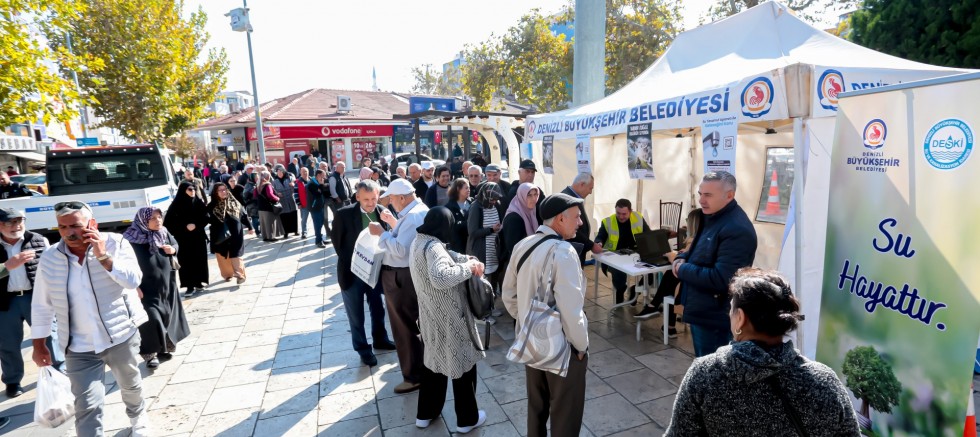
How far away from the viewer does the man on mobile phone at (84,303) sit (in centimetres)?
298

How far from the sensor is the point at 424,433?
11.5 ft

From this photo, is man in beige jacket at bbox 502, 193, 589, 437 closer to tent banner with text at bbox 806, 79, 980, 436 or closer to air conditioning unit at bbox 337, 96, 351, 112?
tent banner with text at bbox 806, 79, 980, 436

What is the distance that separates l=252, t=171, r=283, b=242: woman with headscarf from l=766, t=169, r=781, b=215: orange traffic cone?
29.1ft

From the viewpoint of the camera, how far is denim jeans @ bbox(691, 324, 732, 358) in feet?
10.2

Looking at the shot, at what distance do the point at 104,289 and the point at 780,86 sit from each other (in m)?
4.84

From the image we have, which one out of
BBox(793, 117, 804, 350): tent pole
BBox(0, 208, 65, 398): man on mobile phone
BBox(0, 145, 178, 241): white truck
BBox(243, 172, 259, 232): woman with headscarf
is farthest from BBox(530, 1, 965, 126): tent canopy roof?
BBox(0, 145, 178, 241): white truck

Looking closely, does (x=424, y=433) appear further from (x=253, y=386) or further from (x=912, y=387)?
(x=912, y=387)

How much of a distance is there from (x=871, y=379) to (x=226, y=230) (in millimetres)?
7523

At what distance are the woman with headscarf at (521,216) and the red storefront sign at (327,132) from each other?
2703cm

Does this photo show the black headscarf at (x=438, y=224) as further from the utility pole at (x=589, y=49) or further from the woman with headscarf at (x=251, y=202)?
the woman with headscarf at (x=251, y=202)

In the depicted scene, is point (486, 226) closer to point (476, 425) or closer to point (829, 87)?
point (476, 425)

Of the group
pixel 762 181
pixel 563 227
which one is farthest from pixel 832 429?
pixel 762 181

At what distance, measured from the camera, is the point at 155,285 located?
15.1 ft

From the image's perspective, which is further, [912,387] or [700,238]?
[700,238]
